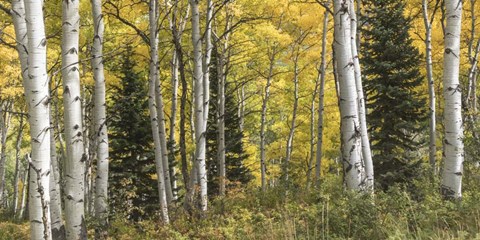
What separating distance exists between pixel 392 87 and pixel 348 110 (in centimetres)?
774

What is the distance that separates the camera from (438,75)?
1725 cm

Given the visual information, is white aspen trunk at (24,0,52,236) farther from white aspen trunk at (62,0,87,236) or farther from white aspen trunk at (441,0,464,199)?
white aspen trunk at (441,0,464,199)

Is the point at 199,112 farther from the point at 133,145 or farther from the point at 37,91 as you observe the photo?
the point at 133,145

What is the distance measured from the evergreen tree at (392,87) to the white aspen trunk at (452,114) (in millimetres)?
6250

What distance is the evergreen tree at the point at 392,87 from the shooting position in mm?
11492

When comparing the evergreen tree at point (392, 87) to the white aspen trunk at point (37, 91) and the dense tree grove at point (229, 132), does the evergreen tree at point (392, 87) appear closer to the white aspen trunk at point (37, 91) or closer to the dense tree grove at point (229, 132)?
the dense tree grove at point (229, 132)

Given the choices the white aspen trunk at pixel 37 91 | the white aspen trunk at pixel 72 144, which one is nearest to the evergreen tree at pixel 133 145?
the white aspen trunk at pixel 72 144

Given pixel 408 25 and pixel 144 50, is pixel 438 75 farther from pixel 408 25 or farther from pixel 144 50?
pixel 144 50

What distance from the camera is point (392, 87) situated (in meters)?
11.5

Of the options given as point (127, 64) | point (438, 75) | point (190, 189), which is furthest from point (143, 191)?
point (438, 75)

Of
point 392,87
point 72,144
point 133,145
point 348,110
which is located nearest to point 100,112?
point 72,144

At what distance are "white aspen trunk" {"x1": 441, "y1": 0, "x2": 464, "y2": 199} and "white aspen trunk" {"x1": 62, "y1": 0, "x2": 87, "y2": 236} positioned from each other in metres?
4.70

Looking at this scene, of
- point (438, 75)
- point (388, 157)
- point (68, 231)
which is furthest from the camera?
point (438, 75)

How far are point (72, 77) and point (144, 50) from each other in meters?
7.81
